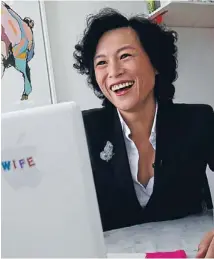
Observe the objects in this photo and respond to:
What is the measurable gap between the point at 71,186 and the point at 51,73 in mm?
925

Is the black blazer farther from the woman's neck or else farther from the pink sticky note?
the pink sticky note

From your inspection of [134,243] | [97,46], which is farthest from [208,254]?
[97,46]

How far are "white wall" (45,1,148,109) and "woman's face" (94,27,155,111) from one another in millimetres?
87

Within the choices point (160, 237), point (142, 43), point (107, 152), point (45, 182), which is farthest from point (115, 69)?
point (45, 182)

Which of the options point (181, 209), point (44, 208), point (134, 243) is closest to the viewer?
point (44, 208)

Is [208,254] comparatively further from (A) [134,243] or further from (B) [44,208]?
(B) [44,208]

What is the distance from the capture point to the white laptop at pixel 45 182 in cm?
44

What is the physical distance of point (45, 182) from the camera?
0.44 m

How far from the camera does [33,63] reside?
131 centimetres

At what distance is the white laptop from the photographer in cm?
44

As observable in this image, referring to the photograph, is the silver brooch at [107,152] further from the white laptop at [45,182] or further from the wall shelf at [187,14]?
the white laptop at [45,182]

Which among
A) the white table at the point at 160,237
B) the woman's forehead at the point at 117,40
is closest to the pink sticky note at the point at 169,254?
the white table at the point at 160,237

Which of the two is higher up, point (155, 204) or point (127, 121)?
point (127, 121)

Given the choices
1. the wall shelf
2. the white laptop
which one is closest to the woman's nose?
the wall shelf
